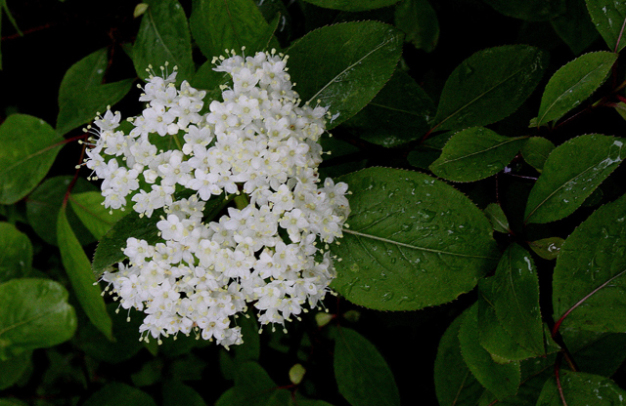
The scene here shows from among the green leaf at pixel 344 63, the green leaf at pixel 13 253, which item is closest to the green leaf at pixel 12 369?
the green leaf at pixel 13 253

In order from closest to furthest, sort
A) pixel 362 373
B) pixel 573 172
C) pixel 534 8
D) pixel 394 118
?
pixel 573 172 < pixel 534 8 < pixel 394 118 < pixel 362 373

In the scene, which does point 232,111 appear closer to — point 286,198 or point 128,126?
point 286,198

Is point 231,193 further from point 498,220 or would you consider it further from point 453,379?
point 453,379

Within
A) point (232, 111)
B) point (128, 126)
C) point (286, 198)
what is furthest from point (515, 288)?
point (128, 126)

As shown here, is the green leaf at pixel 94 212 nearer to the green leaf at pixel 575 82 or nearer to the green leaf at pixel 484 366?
the green leaf at pixel 484 366

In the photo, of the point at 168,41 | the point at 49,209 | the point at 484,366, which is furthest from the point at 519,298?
the point at 49,209

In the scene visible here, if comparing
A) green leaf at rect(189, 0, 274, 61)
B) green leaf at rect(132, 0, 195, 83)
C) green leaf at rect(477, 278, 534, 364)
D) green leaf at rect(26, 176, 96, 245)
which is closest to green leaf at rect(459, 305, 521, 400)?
green leaf at rect(477, 278, 534, 364)
